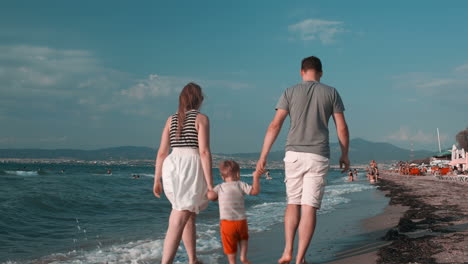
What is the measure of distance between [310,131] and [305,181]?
1.54ft

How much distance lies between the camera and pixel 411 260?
452 centimetres

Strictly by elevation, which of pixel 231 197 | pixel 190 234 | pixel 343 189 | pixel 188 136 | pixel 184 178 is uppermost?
pixel 188 136

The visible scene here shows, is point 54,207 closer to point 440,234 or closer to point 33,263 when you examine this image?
Result: point 33,263

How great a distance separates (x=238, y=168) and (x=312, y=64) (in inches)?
50.7

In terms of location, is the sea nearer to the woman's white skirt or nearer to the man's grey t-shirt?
the man's grey t-shirt

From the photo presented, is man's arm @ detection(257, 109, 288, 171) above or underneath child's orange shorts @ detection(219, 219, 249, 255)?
above

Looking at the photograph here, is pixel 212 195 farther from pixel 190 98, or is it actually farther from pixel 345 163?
pixel 345 163

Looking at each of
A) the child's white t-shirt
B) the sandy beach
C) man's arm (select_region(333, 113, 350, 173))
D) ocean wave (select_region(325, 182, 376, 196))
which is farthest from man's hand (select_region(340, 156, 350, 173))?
ocean wave (select_region(325, 182, 376, 196))

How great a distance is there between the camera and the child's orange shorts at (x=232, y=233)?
4027 mm

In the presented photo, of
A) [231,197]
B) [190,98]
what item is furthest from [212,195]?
[190,98]

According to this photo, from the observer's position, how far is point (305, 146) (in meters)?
4.06

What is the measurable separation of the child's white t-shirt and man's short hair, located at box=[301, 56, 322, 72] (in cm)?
135

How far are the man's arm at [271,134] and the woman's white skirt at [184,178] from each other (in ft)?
1.85

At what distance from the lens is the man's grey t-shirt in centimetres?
406
